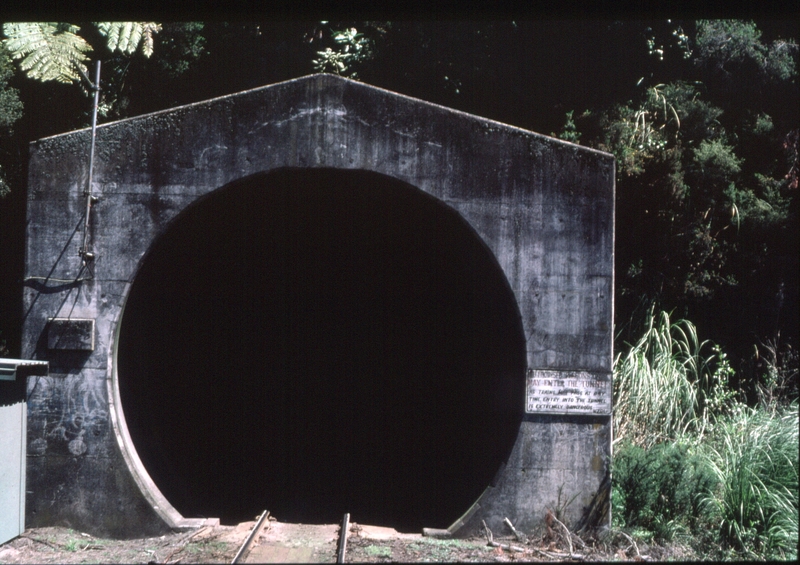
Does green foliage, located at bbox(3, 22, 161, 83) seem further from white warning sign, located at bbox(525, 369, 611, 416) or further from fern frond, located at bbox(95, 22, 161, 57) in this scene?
white warning sign, located at bbox(525, 369, 611, 416)

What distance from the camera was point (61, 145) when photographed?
8719 mm

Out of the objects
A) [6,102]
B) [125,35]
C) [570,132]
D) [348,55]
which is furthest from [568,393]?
[6,102]

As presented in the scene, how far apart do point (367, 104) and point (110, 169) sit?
289 cm

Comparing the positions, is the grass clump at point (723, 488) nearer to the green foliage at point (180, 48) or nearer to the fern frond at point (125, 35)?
the fern frond at point (125, 35)

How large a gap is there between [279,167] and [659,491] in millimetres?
5437

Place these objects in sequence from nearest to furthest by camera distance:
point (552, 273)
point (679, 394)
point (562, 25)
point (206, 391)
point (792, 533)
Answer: point (792, 533)
point (552, 273)
point (679, 394)
point (206, 391)
point (562, 25)

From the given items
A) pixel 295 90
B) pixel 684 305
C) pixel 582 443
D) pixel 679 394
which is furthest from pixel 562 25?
pixel 582 443

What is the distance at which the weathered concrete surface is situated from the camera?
8438mm

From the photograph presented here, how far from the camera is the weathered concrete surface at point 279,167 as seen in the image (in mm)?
8438

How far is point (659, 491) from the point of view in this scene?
8664 mm

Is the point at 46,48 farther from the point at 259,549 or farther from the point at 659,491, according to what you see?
the point at 659,491

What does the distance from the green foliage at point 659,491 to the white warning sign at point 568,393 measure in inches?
32.7

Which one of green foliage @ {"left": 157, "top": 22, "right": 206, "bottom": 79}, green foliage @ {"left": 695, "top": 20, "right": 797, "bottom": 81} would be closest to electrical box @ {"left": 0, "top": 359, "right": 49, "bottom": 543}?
green foliage @ {"left": 157, "top": 22, "right": 206, "bottom": 79}

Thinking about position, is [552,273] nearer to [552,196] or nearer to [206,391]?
[552,196]
